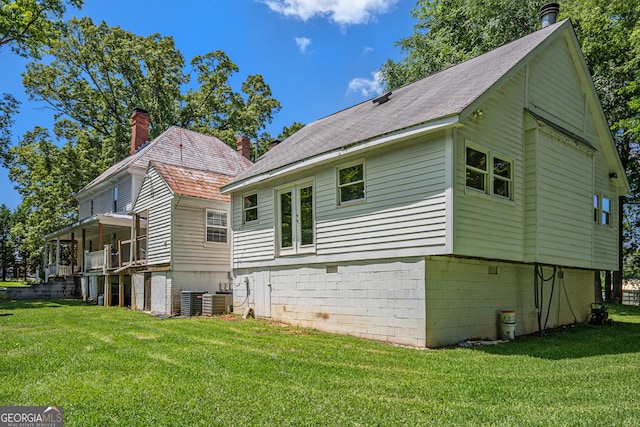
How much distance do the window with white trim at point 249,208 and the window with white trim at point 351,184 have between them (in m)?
3.72

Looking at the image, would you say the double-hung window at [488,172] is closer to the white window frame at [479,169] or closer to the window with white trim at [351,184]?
the white window frame at [479,169]

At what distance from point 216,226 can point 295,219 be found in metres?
5.01

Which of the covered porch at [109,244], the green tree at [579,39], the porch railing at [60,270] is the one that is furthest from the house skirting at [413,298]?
the porch railing at [60,270]

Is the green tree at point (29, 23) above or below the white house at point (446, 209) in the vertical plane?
above

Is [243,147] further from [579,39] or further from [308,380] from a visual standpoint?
[308,380]

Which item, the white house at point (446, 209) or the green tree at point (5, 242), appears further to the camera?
the green tree at point (5, 242)

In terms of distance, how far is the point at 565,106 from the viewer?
39.2ft

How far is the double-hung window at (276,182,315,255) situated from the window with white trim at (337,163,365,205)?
1070 millimetres

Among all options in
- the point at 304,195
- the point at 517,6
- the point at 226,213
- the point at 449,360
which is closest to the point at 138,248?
the point at 226,213

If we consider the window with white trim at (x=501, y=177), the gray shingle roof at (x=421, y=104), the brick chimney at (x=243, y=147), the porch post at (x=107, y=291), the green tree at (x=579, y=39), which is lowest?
the porch post at (x=107, y=291)

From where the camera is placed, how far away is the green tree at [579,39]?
62.7ft

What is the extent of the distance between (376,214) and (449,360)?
3.48m

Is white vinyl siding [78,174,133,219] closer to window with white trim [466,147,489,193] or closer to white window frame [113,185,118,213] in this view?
white window frame [113,185,118,213]

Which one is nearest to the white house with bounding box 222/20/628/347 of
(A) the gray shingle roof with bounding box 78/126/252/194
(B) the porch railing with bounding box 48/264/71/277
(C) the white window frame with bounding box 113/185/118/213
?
(A) the gray shingle roof with bounding box 78/126/252/194
